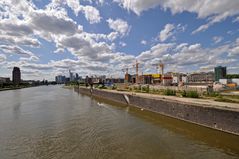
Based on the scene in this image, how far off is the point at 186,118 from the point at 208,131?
13.3 ft

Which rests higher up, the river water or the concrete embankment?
the concrete embankment

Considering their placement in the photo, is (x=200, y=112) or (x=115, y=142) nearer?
(x=115, y=142)

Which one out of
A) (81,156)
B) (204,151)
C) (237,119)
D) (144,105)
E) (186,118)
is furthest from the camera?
(144,105)

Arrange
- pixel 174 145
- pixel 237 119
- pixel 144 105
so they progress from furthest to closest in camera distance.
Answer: pixel 144 105 → pixel 237 119 → pixel 174 145

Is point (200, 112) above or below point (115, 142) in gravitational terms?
above

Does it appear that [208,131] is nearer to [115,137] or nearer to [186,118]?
[186,118]

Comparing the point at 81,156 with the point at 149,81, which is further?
the point at 149,81

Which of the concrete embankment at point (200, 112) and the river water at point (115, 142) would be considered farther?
the concrete embankment at point (200, 112)

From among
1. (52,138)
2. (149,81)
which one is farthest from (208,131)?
(149,81)

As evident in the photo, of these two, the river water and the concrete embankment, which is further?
the concrete embankment

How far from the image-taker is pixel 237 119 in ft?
47.2

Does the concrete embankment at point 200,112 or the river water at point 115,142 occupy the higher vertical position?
the concrete embankment at point 200,112

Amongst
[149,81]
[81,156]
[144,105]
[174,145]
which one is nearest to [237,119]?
[174,145]

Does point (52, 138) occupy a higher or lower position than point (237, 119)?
lower
